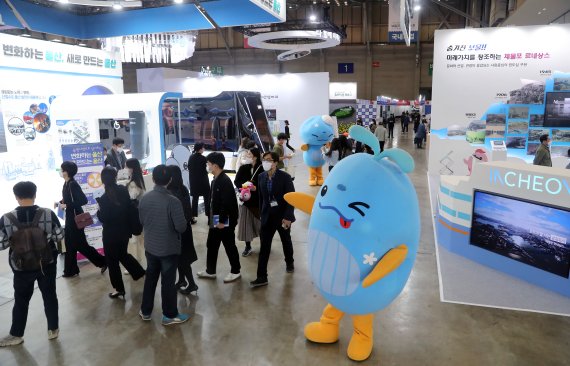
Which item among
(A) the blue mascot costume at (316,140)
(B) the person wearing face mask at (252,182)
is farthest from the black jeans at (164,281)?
(A) the blue mascot costume at (316,140)

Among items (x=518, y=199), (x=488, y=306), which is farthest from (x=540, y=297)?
(x=518, y=199)

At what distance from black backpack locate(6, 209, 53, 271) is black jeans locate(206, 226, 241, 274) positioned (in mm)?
1574

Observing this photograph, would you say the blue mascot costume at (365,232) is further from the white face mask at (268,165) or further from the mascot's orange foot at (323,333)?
the white face mask at (268,165)

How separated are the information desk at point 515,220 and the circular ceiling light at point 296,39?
29.4ft

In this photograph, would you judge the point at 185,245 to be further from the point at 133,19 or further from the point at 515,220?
the point at 133,19

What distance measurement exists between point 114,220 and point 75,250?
3.57 feet

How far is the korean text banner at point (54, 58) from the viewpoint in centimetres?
757

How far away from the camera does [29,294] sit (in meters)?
3.38

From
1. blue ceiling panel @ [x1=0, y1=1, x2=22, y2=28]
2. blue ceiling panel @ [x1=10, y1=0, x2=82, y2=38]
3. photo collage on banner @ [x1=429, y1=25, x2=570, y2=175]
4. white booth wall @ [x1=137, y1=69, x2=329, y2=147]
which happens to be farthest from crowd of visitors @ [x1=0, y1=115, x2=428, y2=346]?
white booth wall @ [x1=137, y1=69, x2=329, y2=147]

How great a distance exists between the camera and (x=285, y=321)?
3.76 metres

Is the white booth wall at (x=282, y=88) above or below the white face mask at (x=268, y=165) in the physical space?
above

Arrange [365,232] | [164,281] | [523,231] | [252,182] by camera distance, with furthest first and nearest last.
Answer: [252,182]
[523,231]
[164,281]
[365,232]

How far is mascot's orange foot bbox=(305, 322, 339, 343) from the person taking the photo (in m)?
3.39

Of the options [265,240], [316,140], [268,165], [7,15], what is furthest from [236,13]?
[265,240]
